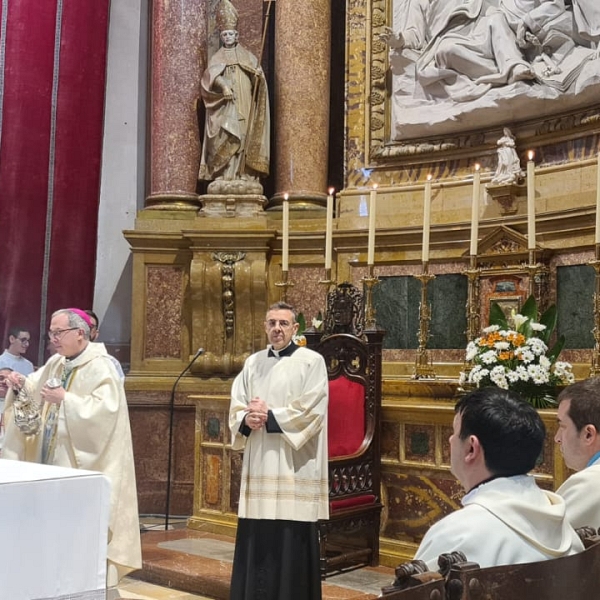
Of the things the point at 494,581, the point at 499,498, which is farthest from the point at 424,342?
the point at 494,581

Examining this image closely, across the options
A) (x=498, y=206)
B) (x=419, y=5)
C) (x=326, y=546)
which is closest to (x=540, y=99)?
(x=498, y=206)

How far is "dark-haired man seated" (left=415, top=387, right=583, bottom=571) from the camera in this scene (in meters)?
2.02

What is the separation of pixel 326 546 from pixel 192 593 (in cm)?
90

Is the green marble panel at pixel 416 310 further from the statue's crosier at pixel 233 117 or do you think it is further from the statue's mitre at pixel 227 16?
the statue's mitre at pixel 227 16

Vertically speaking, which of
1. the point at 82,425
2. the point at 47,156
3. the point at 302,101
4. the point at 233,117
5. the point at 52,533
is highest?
the point at 302,101

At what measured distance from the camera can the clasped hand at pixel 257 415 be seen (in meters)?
4.93

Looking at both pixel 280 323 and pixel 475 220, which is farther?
pixel 475 220

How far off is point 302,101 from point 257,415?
404 centimetres

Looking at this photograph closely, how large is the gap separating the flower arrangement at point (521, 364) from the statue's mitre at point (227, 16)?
416cm

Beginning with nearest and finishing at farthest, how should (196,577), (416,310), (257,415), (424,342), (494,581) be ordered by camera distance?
(494,581)
(257,415)
(196,577)
(424,342)
(416,310)

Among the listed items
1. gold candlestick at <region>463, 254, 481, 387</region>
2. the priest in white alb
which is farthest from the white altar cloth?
gold candlestick at <region>463, 254, 481, 387</region>

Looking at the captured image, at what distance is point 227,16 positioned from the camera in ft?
27.3

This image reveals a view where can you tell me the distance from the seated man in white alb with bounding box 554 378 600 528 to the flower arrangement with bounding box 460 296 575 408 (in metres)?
2.32

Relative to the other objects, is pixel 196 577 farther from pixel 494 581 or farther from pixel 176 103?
pixel 176 103
